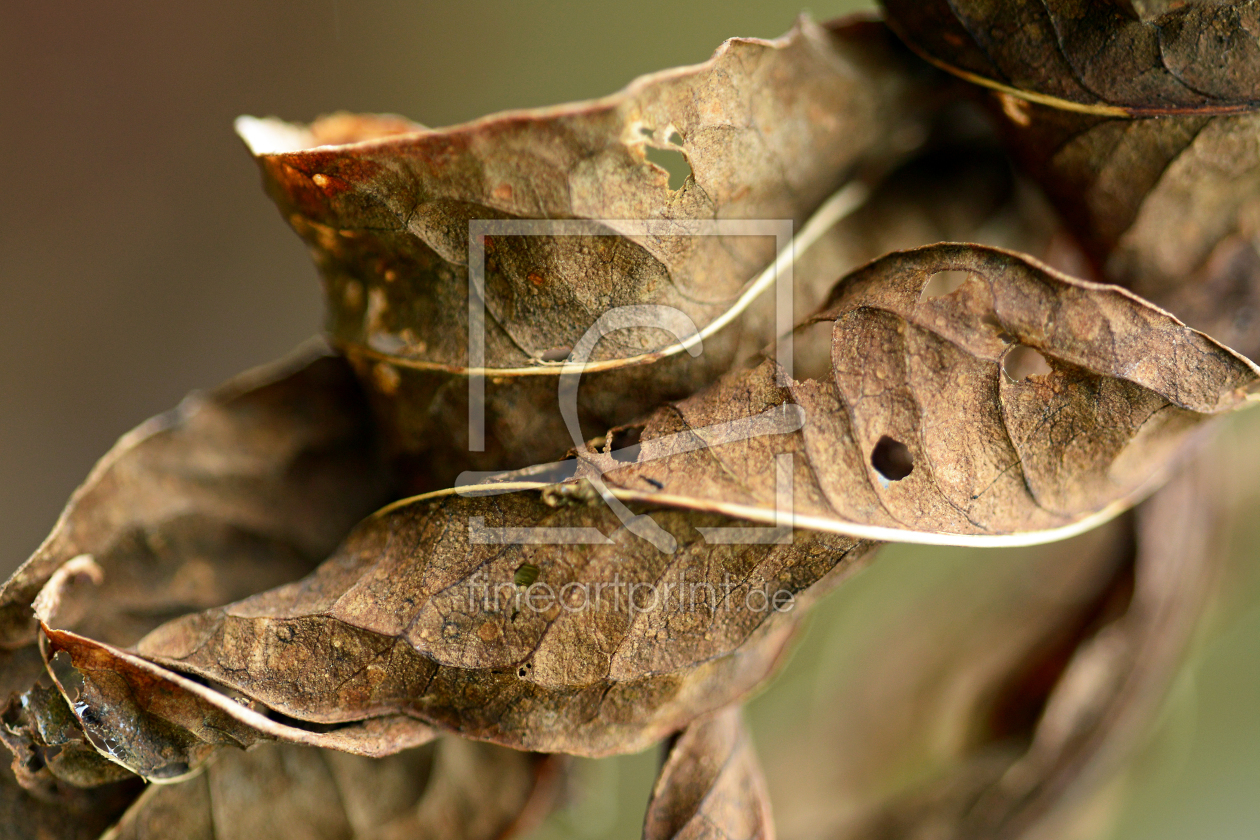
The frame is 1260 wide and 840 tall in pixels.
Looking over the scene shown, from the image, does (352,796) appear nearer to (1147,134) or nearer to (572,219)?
(572,219)

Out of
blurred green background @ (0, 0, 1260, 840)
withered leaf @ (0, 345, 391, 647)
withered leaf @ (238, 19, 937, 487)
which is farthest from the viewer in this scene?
blurred green background @ (0, 0, 1260, 840)

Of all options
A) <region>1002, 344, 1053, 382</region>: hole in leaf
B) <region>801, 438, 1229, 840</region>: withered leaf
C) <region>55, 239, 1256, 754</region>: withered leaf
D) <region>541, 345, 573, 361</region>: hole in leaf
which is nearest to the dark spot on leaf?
<region>55, 239, 1256, 754</region>: withered leaf

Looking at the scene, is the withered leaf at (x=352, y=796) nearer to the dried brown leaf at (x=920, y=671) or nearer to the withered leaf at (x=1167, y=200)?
the dried brown leaf at (x=920, y=671)

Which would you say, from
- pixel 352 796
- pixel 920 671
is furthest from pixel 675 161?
pixel 920 671

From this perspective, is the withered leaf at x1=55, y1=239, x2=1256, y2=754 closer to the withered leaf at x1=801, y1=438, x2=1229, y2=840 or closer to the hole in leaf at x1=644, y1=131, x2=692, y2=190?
the hole in leaf at x1=644, y1=131, x2=692, y2=190

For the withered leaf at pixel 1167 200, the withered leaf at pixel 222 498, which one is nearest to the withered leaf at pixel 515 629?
the withered leaf at pixel 222 498

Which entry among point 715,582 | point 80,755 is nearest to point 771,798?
point 715,582
